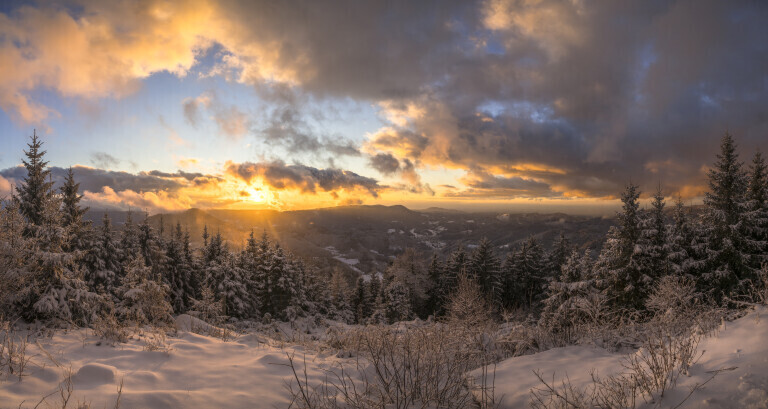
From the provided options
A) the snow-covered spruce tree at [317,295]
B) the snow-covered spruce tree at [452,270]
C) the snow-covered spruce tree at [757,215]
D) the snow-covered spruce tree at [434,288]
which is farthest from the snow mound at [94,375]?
the snow-covered spruce tree at [452,270]

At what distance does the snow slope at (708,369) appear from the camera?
2641 mm

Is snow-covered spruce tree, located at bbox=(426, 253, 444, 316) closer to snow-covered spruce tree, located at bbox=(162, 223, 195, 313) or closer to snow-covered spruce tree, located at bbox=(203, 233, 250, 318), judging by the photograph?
snow-covered spruce tree, located at bbox=(203, 233, 250, 318)

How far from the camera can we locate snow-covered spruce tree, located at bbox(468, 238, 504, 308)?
41.1 meters

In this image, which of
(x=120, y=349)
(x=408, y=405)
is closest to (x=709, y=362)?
(x=408, y=405)

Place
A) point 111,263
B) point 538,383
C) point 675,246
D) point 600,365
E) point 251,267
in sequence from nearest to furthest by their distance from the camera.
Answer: point 538,383
point 600,365
point 675,246
point 111,263
point 251,267

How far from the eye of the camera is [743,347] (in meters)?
3.33

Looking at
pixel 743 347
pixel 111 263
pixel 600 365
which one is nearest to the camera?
pixel 743 347

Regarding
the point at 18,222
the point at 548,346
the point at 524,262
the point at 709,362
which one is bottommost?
the point at 524,262

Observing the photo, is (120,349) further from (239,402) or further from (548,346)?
(548,346)

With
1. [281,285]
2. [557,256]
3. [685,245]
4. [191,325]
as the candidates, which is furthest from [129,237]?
[557,256]

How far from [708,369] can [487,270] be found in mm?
41494

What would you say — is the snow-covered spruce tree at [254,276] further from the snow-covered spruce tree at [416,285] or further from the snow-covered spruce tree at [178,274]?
the snow-covered spruce tree at [416,285]

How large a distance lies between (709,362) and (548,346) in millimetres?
3463

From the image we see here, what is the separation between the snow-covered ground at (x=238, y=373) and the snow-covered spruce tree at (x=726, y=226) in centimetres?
2177
